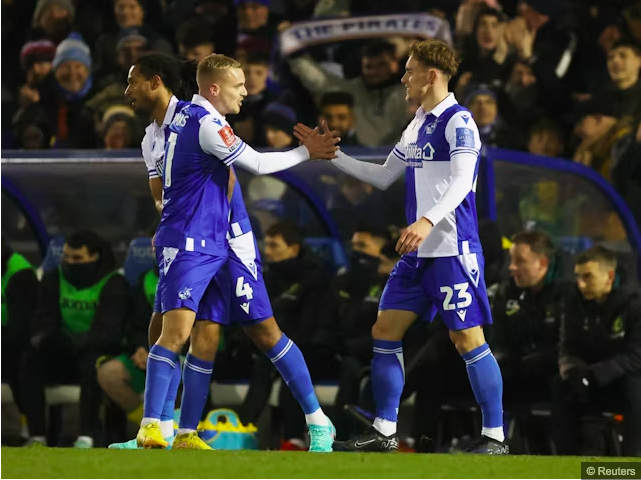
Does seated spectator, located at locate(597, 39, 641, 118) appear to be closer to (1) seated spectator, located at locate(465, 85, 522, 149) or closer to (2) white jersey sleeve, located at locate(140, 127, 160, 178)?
(1) seated spectator, located at locate(465, 85, 522, 149)

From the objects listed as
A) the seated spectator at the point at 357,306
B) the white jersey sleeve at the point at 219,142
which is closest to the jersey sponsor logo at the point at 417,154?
the white jersey sleeve at the point at 219,142

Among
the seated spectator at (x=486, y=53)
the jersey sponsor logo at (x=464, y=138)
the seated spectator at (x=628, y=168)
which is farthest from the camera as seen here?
the seated spectator at (x=486, y=53)

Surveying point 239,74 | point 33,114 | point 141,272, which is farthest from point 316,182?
point 33,114

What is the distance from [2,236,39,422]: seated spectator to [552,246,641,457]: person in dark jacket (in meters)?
3.56

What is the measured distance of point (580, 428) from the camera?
8.62 m

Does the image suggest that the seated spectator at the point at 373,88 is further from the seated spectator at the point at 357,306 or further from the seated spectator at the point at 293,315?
the seated spectator at the point at 293,315

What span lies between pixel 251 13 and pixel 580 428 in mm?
5788

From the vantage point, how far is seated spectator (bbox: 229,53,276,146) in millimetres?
11570

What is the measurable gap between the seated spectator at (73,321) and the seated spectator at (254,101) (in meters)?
2.19

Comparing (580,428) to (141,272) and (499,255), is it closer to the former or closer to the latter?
(499,255)

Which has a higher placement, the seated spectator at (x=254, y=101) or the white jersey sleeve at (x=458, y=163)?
the seated spectator at (x=254, y=101)

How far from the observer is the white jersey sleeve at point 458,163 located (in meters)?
A: 6.57

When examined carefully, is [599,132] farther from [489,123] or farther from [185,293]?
[185,293]

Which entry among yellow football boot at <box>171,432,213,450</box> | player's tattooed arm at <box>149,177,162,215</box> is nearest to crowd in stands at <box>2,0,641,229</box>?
player's tattooed arm at <box>149,177,162,215</box>
